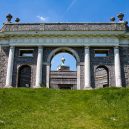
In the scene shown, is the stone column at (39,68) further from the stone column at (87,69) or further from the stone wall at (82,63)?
the stone column at (87,69)

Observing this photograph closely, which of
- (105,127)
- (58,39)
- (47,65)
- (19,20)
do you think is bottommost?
(105,127)

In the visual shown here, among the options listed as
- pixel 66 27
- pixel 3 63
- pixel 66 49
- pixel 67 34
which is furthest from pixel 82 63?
pixel 3 63

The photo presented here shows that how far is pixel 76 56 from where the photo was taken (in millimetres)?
37344

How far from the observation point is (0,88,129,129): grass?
17172mm

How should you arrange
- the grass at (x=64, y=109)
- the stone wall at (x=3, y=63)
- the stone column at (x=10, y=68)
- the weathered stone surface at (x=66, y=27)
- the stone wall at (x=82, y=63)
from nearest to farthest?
1. the grass at (x=64, y=109)
2. the stone wall at (x=82, y=63)
3. the stone column at (x=10, y=68)
4. the stone wall at (x=3, y=63)
5. the weathered stone surface at (x=66, y=27)

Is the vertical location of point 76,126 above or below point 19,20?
below

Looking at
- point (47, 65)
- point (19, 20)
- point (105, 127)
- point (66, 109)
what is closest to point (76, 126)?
point (105, 127)

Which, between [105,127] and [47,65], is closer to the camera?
[105,127]

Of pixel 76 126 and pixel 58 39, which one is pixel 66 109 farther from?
pixel 58 39

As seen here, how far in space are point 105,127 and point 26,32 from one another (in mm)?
23488

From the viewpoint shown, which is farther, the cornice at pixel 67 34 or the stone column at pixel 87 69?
the cornice at pixel 67 34

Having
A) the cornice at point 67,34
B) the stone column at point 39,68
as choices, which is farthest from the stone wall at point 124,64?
the stone column at point 39,68

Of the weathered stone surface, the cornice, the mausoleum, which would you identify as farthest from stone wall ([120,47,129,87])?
the weathered stone surface

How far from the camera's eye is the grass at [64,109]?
1717 centimetres
